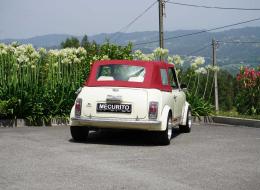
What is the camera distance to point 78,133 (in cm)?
1066

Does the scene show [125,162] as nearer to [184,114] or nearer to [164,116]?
[164,116]

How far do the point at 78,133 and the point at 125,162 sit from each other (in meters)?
2.75

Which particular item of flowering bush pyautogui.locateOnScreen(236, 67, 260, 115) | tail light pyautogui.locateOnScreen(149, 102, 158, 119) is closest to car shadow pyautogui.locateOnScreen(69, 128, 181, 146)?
tail light pyautogui.locateOnScreen(149, 102, 158, 119)

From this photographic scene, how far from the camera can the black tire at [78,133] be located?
1060 cm

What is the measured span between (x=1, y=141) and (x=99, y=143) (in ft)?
6.12

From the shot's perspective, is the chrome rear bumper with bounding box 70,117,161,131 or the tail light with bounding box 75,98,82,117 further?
the tail light with bounding box 75,98,82,117

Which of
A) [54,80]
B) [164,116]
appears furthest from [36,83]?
[164,116]

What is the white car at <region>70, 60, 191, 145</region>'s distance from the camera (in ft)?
33.3

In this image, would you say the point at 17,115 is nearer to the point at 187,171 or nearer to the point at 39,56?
the point at 39,56

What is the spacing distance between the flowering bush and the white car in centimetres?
791

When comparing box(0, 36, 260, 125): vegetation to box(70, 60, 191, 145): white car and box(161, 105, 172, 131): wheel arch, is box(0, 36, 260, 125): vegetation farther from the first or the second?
box(161, 105, 172, 131): wheel arch

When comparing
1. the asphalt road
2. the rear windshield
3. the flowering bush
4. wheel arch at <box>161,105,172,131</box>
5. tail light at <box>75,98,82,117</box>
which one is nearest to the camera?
the asphalt road

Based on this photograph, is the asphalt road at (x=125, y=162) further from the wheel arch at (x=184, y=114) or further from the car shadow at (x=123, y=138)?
the wheel arch at (x=184, y=114)

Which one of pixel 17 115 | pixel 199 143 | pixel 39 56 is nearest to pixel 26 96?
pixel 17 115
